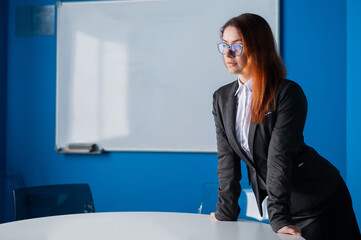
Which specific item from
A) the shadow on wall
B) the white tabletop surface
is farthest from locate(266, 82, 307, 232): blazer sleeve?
the shadow on wall

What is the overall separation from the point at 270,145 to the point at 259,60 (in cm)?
34

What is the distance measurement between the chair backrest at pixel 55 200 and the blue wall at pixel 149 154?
3.94 ft

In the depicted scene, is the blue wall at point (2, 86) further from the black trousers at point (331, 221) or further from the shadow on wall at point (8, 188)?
the black trousers at point (331, 221)

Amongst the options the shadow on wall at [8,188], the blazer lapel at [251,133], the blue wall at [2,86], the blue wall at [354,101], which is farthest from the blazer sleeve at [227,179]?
the blue wall at [2,86]

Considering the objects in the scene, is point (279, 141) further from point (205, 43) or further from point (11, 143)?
point (11, 143)

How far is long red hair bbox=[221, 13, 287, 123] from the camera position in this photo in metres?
1.61

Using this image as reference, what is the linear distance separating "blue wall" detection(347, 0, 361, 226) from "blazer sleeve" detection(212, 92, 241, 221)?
1653mm

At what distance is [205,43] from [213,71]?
251mm

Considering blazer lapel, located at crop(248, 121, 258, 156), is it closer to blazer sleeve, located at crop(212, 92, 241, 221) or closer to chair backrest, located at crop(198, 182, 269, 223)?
blazer sleeve, located at crop(212, 92, 241, 221)

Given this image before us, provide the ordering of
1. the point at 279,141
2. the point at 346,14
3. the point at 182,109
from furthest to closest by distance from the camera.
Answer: the point at 182,109
the point at 346,14
the point at 279,141

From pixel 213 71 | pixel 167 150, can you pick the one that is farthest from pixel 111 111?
pixel 213 71

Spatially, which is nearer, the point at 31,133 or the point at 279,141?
the point at 279,141

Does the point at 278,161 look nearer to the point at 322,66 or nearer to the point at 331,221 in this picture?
the point at 331,221

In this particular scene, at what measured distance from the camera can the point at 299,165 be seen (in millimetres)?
1776
